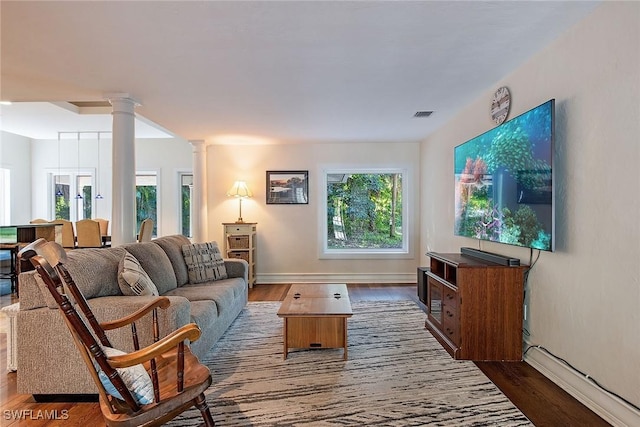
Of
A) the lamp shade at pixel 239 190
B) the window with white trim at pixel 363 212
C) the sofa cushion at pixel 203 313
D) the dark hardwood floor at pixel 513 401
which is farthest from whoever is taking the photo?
the window with white trim at pixel 363 212

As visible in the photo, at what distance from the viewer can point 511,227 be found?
265 centimetres

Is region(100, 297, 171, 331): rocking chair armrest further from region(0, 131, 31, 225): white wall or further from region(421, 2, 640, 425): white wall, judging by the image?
region(0, 131, 31, 225): white wall

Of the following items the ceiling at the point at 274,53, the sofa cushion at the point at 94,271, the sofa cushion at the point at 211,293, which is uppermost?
the ceiling at the point at 274,53

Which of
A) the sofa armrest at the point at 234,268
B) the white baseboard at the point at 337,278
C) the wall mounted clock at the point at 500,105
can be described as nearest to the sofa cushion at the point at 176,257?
the sofa armrest at the point at 234,268

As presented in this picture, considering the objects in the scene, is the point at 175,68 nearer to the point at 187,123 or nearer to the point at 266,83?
the point at 266,83

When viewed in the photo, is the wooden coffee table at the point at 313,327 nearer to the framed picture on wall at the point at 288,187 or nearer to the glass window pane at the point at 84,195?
the framed picture on wall at the point at 288,187

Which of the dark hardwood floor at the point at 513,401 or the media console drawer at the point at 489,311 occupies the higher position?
the media console drawer at the point at 489,311

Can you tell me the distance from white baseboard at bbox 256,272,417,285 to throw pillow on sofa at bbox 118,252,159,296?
3328 mm

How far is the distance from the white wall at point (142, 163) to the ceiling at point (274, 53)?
293 cm

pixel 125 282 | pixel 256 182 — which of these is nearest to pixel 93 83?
pixel 125 282

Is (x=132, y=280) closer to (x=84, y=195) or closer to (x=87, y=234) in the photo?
(x=87, y=234)

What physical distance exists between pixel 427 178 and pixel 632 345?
3.81 metres

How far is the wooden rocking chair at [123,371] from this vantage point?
1332mm

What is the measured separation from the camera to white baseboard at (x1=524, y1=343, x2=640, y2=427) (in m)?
1.83
